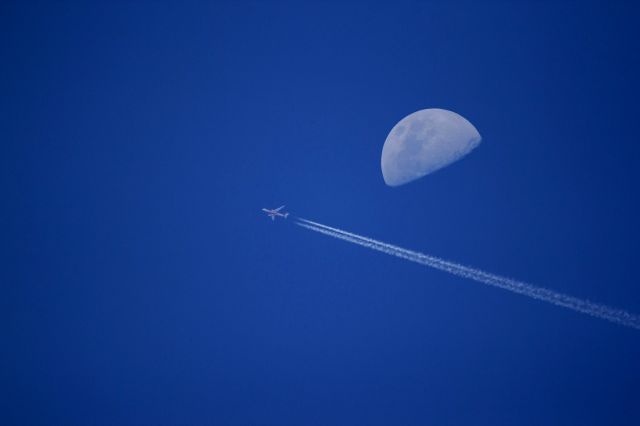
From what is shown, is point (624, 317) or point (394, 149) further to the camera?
point (394, 149)

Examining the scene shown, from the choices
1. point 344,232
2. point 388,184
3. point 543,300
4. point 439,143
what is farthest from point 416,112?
point 543,300

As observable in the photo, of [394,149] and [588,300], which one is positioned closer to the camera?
[588,300]

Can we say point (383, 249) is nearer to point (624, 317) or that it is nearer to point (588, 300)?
point (588, 300)

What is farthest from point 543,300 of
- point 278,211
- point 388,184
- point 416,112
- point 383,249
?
point 278,211

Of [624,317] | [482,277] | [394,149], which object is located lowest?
[624,317]

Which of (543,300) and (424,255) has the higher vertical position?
(424,255)

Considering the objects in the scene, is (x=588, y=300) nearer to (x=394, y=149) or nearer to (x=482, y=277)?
(x=482, y=277)

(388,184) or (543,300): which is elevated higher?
(388,184)

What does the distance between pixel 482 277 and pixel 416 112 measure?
4.62 m

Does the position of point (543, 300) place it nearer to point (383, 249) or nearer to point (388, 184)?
point (383, 249)

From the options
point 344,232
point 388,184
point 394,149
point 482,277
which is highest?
point 394,149

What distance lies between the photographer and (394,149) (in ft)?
36.3

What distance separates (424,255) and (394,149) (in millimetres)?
2911

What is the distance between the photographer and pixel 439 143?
1067 cm
